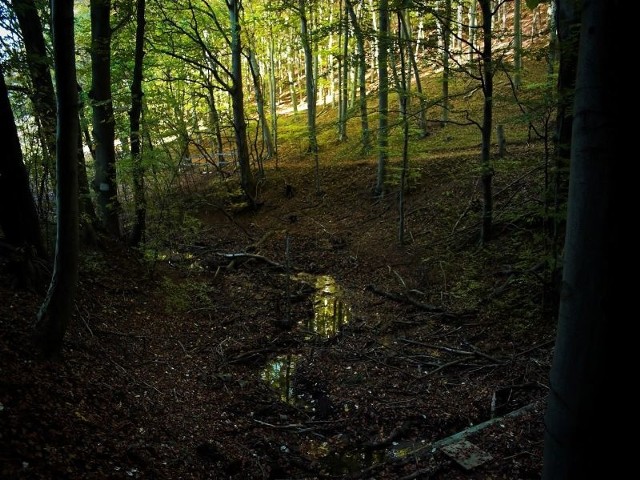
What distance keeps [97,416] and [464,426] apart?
415 centimetres

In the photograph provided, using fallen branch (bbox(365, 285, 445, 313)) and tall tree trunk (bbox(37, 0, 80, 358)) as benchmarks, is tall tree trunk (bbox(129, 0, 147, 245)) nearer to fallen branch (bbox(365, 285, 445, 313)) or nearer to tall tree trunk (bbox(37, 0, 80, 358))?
tall tree trunk (bbox(37, 0, 80, 358))

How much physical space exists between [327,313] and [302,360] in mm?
2022

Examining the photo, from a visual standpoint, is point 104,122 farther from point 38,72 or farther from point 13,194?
point 13,194

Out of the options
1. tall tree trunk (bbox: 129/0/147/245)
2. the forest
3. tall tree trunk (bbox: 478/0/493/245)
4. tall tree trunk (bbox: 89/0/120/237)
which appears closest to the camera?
the forest

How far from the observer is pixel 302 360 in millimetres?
7348

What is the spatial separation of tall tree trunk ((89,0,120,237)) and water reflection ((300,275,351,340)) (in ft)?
16.2

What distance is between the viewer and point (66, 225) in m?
4.00

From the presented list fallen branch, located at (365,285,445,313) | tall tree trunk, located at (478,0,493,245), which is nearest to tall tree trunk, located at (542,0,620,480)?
fallen branch, located at (365,285,445,313)

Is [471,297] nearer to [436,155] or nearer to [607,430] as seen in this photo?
[607,430]

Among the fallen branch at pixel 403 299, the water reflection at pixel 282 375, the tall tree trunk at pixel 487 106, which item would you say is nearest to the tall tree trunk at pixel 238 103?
the fallen branch at pixel 403 299

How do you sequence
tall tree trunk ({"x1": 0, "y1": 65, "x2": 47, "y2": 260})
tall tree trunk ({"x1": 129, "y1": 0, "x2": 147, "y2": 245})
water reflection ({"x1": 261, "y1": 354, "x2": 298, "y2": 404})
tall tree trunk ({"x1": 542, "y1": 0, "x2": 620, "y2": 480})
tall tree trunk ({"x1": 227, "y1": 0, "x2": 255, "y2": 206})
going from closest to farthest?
tall tree trunk ({"x1": 542, "y1": 0, "x2": 620, "y2": 480}) < tall tree trunk ({"x1": 0, "y1": 65, "x2": 47, "y2": 260}) < water reflection ({"x1": 261, "y1": 354, "x2": 298, "y2": 404}) < tall tree trunk ({"x1": 129, "y1": 0, "x2": 147, "y2": 245}) < tall tree trunk ({"x1": 227, "y1": 0, "x2": 255, "y2": 206})

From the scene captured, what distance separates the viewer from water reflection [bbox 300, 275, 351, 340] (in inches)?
335

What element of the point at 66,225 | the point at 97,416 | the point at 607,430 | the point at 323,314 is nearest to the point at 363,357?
the point at 323,314

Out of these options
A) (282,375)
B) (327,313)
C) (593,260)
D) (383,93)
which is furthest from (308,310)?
(593,260)
